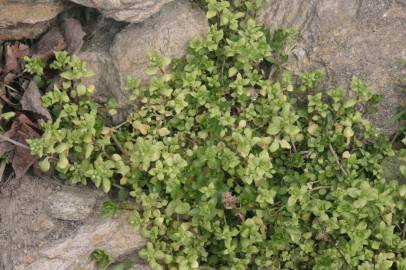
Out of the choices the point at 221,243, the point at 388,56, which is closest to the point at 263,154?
the point at 221,243

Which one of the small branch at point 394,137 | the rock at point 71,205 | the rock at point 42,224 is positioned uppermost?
the small branch at point 394,137

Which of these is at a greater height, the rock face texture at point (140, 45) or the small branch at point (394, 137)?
the rock face texture at point (140, 45)

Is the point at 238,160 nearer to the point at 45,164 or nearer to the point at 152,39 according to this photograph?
the point at 152,39

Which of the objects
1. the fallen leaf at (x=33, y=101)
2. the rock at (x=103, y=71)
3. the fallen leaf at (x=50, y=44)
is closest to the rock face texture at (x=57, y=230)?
the fallen leaf at (x=33, y=101)

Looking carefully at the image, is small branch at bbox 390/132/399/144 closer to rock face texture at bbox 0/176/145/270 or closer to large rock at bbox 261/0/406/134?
large rock at bbox 261/0/406/134

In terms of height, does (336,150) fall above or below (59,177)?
above

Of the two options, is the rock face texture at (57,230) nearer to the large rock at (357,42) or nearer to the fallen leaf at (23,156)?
the fallen leaf at (23,156)

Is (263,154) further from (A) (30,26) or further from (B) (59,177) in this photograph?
(A) (30,26)

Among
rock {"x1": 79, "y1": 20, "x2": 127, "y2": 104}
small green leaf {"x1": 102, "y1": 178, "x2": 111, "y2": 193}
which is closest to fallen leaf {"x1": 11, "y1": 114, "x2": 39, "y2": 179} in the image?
rock {"x1": 79, "y1": 20, "x2": 127, "y2": 104}
